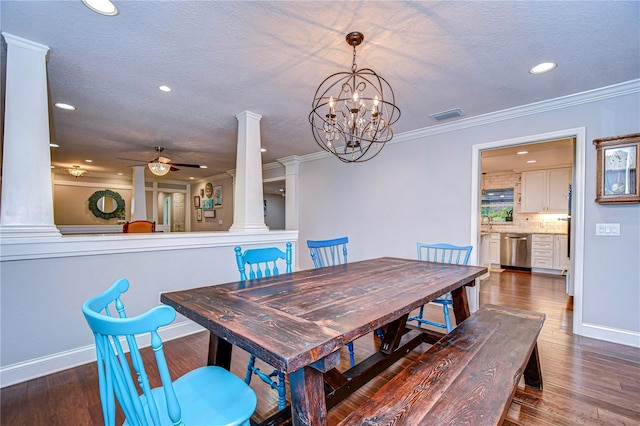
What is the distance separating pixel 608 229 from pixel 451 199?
1.47m

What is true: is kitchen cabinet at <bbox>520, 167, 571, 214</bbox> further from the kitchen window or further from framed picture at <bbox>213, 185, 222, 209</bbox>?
framed picture at <bbox>213, 185, 222, 209</bbox>

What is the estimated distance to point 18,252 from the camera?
1969mm

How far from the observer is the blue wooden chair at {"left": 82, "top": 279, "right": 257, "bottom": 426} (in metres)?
0.81

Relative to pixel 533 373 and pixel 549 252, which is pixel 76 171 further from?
pixel 549 252

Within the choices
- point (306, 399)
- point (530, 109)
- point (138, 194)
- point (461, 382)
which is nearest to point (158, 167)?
point (138, 194)

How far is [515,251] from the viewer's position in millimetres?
6367

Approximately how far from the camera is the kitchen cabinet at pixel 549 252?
5855 mm

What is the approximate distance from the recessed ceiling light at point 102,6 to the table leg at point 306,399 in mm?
2188

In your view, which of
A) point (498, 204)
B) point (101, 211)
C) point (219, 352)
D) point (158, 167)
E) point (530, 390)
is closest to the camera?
point (219, 352)

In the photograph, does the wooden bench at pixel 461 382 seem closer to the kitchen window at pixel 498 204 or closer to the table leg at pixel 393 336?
the table leg at pixel 393 336

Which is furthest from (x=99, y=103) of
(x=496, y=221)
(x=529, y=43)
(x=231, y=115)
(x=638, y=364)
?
(x=496, y=221)

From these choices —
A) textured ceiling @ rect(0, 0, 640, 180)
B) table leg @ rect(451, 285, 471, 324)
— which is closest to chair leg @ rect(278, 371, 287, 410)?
table leg @ rect(451, 285, 471, 324)

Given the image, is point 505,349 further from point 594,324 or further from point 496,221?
point 496,221

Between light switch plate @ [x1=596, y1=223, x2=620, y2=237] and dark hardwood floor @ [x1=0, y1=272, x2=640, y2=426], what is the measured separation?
3.34 ft
